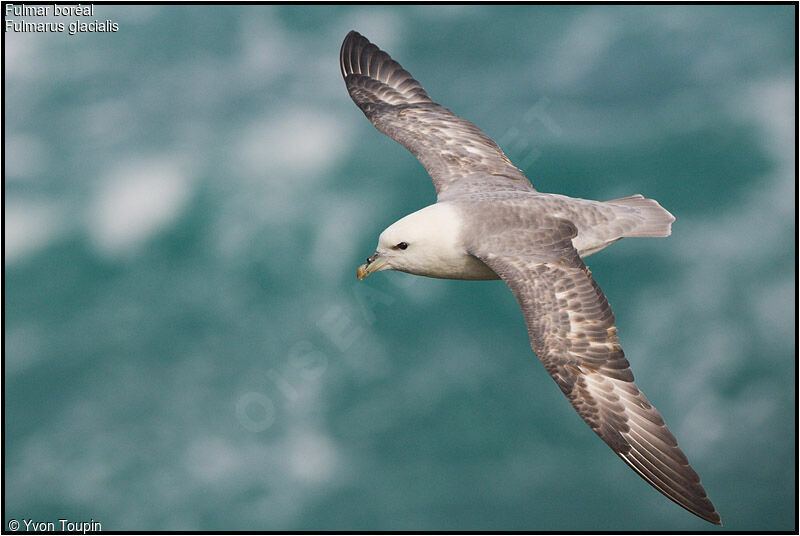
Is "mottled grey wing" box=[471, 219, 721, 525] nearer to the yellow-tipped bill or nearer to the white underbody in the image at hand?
the white underbody

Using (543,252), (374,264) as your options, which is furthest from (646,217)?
(374,264)

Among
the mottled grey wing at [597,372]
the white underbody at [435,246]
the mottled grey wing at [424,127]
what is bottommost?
the mottled grey wing at [597,372]

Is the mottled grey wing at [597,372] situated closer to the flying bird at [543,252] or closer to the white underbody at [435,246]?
the flying bird at [543,252]

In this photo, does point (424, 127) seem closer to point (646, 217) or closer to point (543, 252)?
point (646, 217)

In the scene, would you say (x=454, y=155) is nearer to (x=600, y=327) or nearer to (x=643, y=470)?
(x=600, y=327)

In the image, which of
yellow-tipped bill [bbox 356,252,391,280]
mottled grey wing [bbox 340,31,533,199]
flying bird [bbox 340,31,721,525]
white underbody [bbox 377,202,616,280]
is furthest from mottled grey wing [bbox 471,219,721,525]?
mottled grey wing [bbox 340,31,533,199]

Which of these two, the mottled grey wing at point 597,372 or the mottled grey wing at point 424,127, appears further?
the mottled grey wing at point 424,127

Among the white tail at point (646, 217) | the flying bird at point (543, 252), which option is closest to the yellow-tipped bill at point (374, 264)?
the flying bird at point (543, 252)
